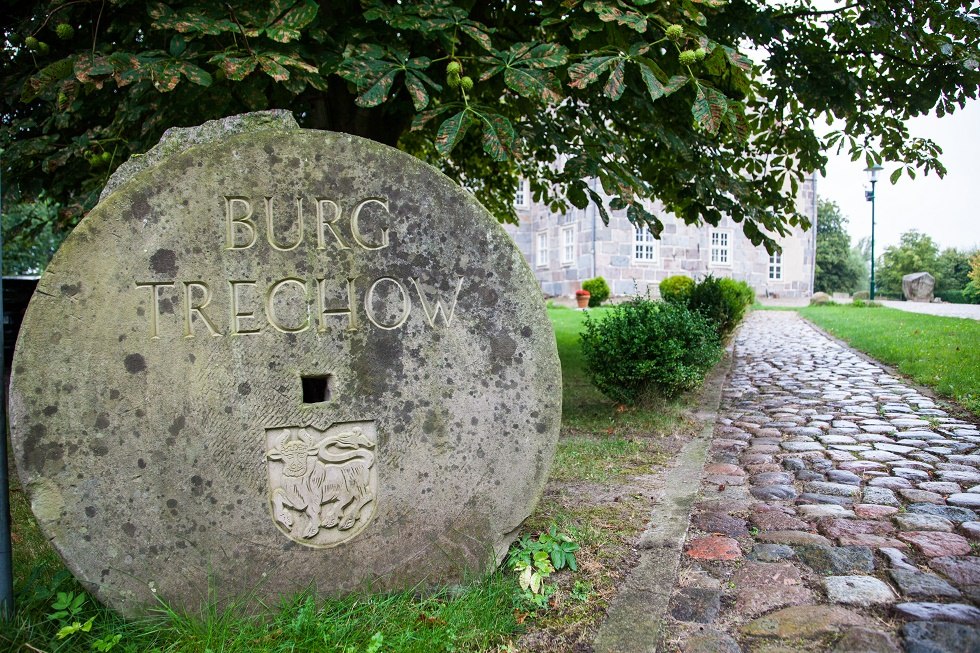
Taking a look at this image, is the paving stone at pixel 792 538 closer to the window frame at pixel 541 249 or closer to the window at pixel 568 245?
the window at pixel 568 245

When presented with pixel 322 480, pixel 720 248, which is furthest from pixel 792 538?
pixel 720 248

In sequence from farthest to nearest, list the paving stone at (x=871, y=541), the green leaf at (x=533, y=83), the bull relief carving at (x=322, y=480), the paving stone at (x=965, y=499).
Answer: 1. the paving stone at (x=965, y=499)
2. the green leaf at (x=533, y=83)
3. the paving stone at (x=871, y=541)
4. the bull relief carving at (x=322, y=480)

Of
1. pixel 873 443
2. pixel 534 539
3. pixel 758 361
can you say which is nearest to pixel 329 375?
pixel 534 539

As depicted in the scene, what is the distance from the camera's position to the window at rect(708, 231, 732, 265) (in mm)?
25109

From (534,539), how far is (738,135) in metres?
2.34

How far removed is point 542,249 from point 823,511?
73.6 feet

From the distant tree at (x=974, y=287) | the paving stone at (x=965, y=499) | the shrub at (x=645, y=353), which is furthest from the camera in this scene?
the distant tree at (x=974, y=287)

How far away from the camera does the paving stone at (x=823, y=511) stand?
140 inches

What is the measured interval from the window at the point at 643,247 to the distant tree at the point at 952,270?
16320mm

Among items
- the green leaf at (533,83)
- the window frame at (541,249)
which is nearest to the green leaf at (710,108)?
the green leaf at (533,83)

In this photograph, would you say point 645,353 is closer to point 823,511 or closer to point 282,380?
point 823,511

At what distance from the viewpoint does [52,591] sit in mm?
2582

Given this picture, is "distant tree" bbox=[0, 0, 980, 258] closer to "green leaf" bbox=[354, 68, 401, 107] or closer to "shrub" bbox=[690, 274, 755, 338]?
"green leaf" bbox=[354, 68, 401, 107]

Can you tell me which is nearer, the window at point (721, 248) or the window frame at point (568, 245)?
the window frame at point (568, 245)
